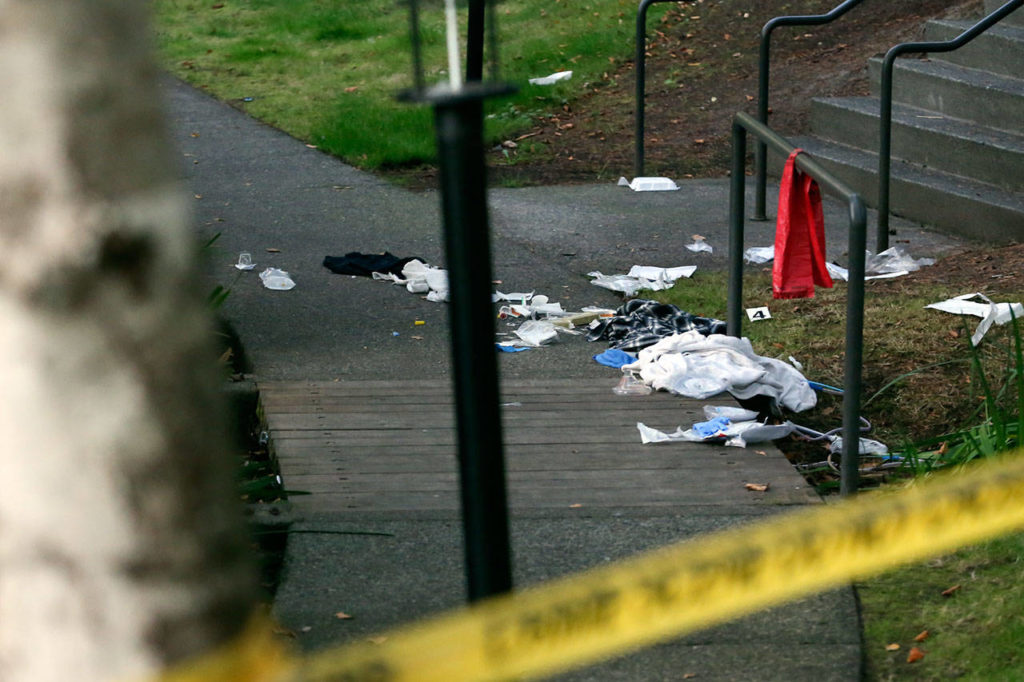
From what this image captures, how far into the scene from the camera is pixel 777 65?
12219 millimetres

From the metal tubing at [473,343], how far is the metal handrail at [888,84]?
6.23 meters

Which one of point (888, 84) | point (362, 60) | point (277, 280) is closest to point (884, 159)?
point (888, 84)

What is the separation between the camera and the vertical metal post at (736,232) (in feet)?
17.6

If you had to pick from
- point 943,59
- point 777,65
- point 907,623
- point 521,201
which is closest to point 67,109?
point 907,623

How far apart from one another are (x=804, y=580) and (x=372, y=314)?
4892 mm

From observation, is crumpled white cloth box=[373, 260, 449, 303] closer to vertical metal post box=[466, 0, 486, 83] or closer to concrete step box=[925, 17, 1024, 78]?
vertical metal post box=[466, 0, 486, 83]

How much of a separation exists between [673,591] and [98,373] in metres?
0.89

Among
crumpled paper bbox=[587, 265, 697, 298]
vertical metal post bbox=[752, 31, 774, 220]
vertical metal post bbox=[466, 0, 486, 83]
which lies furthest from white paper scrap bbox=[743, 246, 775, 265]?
vertical metal post bbox=[466, 0, 486, 83]

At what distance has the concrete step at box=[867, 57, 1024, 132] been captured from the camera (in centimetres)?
847

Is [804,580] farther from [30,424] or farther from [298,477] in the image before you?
[298,477]

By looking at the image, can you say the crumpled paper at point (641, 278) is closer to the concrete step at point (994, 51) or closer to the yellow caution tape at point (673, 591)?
the concrete step at point (994, 51)

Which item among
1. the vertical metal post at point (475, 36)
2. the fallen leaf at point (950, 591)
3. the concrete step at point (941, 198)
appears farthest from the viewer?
the concrete step at point (941, 198)

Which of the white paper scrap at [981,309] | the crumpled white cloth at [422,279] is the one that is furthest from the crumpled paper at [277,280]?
the white paper scrap at [981,309]

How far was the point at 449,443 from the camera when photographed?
4.74 metres
